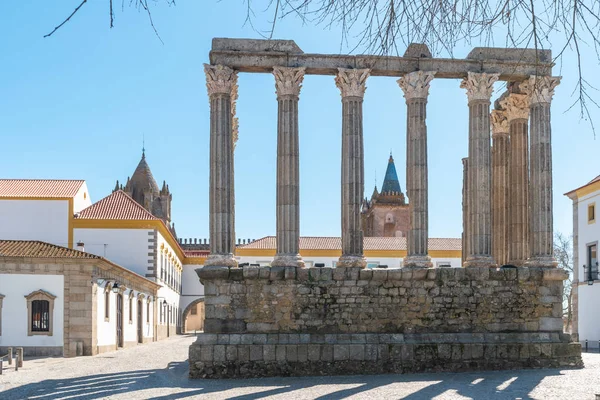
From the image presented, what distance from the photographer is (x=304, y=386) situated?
1602 cm

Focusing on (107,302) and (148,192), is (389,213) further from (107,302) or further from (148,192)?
(107,302)

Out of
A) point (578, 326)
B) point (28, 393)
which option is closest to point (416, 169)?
A: point (28, 393)

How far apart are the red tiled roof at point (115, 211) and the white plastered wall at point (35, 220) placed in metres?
1.01

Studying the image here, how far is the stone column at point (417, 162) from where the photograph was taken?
19.3 metres

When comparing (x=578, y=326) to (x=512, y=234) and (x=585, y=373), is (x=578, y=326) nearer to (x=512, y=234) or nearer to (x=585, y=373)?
(x=512, y=234)

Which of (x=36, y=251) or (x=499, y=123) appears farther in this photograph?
(x=36, y=251)

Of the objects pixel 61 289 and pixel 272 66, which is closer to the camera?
pixel 272 66

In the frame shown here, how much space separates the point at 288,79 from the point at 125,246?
20.5 m

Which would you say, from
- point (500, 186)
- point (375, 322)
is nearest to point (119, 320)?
point (375, 322)

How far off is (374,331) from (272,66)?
6.93 m

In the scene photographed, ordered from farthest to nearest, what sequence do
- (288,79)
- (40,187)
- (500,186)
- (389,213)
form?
(389,213), (40,187), (500,186), (288,79)

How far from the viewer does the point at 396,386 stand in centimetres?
1579

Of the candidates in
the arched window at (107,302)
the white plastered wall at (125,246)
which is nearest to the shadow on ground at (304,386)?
the arched window at (107,302)

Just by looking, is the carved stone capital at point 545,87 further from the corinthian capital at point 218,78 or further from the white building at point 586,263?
the white building at point 586,263
